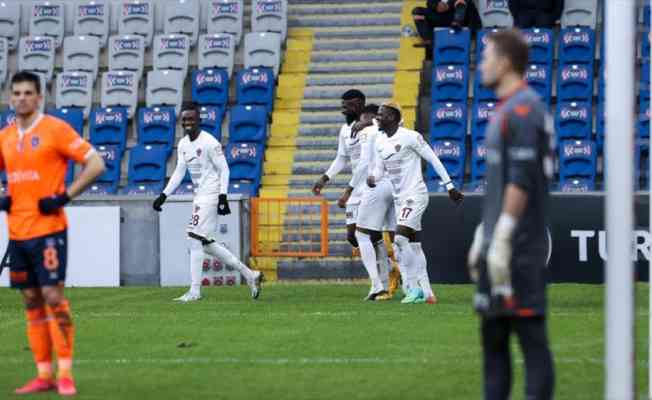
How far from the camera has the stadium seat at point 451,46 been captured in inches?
1027

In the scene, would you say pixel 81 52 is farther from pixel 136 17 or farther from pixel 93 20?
pixel 136 17

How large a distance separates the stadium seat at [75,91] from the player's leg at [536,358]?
20608mm

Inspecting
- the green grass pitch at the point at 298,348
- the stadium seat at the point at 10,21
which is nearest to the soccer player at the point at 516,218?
the green grass pitch at the point at 298,348

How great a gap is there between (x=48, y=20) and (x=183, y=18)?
107 inches

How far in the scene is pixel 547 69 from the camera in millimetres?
25422

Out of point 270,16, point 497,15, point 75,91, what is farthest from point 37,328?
point 270,16

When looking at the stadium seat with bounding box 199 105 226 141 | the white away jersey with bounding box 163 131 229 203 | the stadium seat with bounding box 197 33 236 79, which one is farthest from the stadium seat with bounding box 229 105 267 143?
the white away jersey with bounding box 163 131 229 203

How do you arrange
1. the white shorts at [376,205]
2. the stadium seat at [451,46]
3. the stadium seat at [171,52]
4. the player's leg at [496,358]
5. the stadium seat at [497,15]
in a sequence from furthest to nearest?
the stadium seat at [171,52] → the stadium seat at [497,15] → the stadium seat at [451,46] → the white shorts at [376,205] → the player's leg at [496,358]

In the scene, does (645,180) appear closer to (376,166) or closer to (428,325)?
(376,166)

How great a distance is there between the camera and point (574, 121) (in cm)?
2450

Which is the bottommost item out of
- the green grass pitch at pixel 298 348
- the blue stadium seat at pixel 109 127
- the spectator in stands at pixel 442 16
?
the green grass pitch at pixel 298 348

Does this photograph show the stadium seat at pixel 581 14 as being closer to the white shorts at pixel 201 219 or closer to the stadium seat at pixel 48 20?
the stadium seat at pixel 48 20

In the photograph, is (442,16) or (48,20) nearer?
(442,16)

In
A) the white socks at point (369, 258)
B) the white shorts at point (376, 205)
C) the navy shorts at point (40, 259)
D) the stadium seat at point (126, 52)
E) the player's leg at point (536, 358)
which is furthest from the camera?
the stadium seat at point (126, 52)
